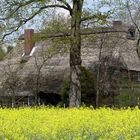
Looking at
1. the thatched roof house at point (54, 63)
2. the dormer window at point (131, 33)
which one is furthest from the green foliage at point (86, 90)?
the dormer window at point (131, 33)

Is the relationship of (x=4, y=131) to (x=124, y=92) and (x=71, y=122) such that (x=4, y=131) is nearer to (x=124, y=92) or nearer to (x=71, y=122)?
(x=71, y=122)

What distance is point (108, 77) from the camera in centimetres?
3531

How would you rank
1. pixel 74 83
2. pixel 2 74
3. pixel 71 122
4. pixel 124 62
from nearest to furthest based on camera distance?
pixel 71 122, pixel 74 83, pixel 124 62, pixel 2 74

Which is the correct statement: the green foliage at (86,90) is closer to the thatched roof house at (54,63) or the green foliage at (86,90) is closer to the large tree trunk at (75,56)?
the thatched roof house at (54,63)

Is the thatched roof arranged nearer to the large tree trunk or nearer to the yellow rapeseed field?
the large tree trunk

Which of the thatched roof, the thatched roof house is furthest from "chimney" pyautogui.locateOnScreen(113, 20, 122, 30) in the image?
the thatched roof

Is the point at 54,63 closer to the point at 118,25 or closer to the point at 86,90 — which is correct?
the point at 118,25

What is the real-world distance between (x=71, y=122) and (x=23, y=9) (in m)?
16.1

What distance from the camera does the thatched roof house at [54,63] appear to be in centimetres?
3788

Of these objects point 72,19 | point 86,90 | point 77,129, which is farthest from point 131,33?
point 77,129

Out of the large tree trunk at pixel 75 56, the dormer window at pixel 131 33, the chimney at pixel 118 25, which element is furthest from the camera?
the dormer window at pixel 131 33

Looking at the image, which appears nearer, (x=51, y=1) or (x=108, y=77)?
(x=51, y=1)

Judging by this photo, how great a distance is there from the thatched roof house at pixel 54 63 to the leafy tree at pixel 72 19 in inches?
401

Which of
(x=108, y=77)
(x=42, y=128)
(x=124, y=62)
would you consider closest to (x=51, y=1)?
(x=108, y=77)
